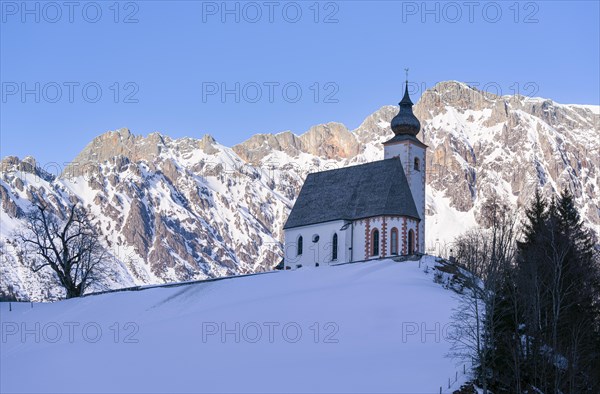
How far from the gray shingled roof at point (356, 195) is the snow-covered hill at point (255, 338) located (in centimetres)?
1314

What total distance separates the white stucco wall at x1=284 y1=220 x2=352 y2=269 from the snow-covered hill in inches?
463

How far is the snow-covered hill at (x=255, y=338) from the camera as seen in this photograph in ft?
174

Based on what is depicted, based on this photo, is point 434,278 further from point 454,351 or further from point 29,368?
point 29,368

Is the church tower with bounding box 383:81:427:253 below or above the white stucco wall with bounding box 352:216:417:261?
above

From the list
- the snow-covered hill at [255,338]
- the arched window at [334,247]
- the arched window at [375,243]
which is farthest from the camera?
the arched window at [334,247]

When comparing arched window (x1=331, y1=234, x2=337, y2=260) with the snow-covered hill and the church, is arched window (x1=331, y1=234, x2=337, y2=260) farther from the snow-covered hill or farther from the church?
the snow-covered hill

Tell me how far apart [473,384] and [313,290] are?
24307mm

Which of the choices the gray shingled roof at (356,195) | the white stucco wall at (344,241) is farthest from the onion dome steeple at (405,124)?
the white stucco wall at (344,241)

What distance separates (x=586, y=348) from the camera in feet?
177

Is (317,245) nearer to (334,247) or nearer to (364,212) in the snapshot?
(334,247)

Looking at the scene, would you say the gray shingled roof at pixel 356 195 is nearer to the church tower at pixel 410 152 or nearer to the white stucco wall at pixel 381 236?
the white stucco wall at pixel 381 236

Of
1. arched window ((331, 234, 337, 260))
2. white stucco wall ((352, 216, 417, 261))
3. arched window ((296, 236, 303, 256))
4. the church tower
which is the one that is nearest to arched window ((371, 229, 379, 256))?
white stucco wall ((352, 216, 417, 261))

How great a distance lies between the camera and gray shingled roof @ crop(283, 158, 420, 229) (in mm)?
92125

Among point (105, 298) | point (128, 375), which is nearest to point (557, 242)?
point (128, 375)
